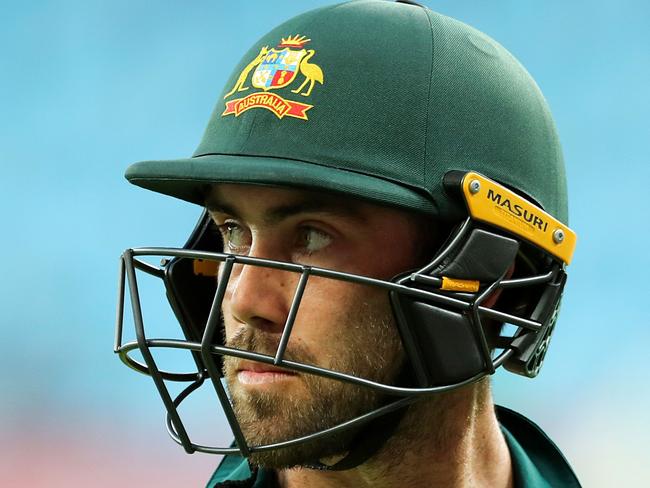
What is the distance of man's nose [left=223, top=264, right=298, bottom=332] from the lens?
2.28 meters

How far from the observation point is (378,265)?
2320mm

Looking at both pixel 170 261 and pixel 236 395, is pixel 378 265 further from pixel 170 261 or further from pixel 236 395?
pixel 170 261

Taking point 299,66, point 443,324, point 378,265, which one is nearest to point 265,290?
point 378,265

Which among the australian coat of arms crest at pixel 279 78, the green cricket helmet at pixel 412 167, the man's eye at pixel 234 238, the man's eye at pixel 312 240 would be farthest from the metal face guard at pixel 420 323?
the australian coat of arms crest at pixel 279 78

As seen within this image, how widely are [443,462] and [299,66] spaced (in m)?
1.06

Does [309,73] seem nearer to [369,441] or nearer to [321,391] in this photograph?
[321,391]

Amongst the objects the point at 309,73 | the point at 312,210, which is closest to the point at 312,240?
the point at 312,210

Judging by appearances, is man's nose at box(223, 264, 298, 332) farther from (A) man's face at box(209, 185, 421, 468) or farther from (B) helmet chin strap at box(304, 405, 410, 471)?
(B) helmet chin strap at box(304, 405, 410, 471)

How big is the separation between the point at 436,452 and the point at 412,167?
0.74 metres

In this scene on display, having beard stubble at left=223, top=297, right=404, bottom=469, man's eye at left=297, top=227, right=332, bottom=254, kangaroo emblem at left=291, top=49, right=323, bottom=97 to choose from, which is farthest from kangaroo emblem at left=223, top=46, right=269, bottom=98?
beard stubble at left=223, top=297, right=404, bottom=469

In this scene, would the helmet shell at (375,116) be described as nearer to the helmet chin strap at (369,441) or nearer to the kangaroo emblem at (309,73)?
the kangaroo emblem at (309,73)

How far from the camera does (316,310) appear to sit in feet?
7.48

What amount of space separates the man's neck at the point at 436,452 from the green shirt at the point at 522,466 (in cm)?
10

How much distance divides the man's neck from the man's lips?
1.15 feet
